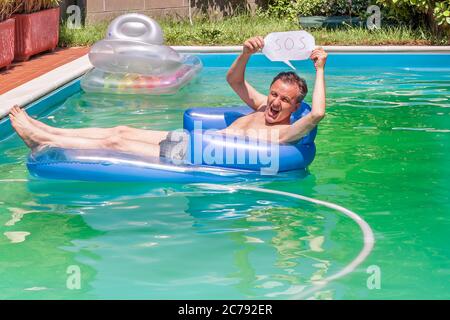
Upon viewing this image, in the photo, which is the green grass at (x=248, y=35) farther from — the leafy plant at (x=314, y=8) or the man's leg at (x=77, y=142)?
the man's leg at (x=77, y=142)

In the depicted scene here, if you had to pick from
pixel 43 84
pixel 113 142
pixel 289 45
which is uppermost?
pixel 289 45

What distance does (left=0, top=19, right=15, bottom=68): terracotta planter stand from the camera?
9.62m

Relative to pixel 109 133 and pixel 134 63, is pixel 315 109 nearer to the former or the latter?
pixel 109 133

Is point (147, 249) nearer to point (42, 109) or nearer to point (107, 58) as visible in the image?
point (42, 109)

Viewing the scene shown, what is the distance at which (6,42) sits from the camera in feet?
32.0

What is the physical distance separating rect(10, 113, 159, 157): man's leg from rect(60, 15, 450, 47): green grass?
618cm

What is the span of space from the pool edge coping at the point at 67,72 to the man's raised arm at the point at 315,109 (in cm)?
276

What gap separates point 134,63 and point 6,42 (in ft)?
5.14

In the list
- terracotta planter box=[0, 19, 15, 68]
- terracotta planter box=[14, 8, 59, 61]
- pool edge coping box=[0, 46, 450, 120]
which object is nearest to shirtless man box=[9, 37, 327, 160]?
pool edge coping box=[0, 46, 450, 120]

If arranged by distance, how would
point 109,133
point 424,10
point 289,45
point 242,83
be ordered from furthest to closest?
point 424,10 → point 242,83 → point 109,133 → point 289,45

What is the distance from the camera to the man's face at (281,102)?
232 inches

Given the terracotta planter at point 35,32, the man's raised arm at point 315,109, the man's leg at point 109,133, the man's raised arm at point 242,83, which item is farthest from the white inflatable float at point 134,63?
the man's raised arm at point 315,109

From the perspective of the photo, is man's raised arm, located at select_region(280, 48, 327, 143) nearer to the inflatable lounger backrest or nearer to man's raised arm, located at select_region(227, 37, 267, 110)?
the inflatable lounger backrest

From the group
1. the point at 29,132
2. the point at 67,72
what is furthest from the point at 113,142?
the point at 67,72
